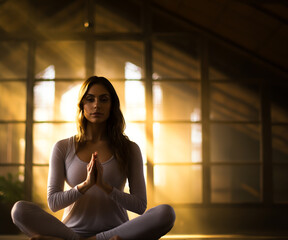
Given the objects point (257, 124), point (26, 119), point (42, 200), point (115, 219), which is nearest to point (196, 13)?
point (257, 124)

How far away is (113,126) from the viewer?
2305mm

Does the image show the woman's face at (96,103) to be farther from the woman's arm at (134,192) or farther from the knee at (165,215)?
the knee at (165,215)

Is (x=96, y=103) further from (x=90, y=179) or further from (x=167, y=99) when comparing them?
(x=167, y=99)

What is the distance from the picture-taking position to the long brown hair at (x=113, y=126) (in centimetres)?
221

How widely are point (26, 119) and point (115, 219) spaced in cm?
261

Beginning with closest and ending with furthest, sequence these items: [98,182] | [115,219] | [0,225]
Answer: [98,182], [115,219], [0,225]

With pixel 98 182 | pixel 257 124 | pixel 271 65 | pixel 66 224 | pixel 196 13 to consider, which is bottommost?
pixel 66 224

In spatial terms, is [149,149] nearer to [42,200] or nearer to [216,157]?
[216,157]

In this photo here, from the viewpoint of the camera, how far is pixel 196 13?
14.3 ft

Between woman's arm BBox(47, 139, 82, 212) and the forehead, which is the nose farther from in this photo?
woman's arm BBox(47, 139, 82, 212)

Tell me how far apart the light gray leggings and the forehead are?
66 cm

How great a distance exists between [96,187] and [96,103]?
444 millimetres

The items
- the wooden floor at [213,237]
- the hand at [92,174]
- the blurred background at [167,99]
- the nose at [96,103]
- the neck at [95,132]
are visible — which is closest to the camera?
the hand at [92,174]

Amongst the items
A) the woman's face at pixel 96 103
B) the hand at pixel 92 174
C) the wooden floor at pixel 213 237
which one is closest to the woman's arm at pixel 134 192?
the hand at pixel 92 174
